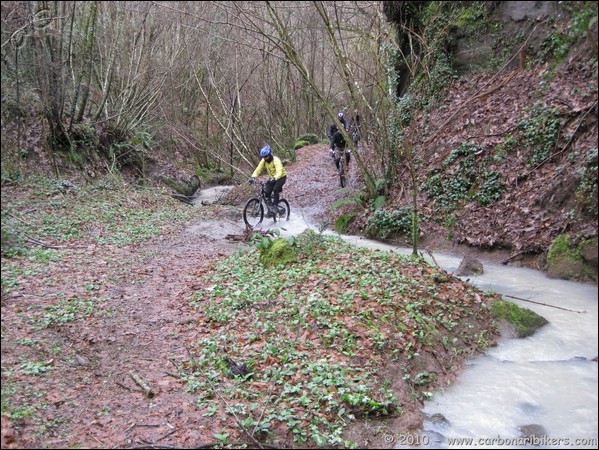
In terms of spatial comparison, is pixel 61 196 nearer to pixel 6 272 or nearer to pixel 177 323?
pixel 6 272

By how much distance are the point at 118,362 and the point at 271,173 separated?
26.9 feet

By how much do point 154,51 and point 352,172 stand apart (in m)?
9.39

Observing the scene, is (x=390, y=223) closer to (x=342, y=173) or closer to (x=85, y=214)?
(x=342, y=173)

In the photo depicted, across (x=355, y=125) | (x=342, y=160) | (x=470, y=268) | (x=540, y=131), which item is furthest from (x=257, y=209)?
(x=540, y=131)

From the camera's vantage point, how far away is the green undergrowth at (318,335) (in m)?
4.90

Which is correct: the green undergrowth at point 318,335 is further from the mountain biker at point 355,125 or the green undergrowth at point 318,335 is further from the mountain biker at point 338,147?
the mountain biker at point 338,147

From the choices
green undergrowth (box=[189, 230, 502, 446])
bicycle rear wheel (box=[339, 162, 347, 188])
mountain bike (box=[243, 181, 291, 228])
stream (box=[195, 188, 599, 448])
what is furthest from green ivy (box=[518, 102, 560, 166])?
bicycle rear wheel (box=[339, 162, 347, 188])

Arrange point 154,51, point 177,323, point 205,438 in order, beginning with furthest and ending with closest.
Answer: point 154,51
point 177,323
point 205,438

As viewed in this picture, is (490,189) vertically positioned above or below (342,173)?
above

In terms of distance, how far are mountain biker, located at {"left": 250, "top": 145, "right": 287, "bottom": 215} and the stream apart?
25.5 feet

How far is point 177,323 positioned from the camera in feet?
22.5

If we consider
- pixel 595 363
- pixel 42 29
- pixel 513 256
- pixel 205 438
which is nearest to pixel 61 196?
pixel 42 29

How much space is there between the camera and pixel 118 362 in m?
5.64

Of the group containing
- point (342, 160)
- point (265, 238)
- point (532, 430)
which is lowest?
point (265, 238)
